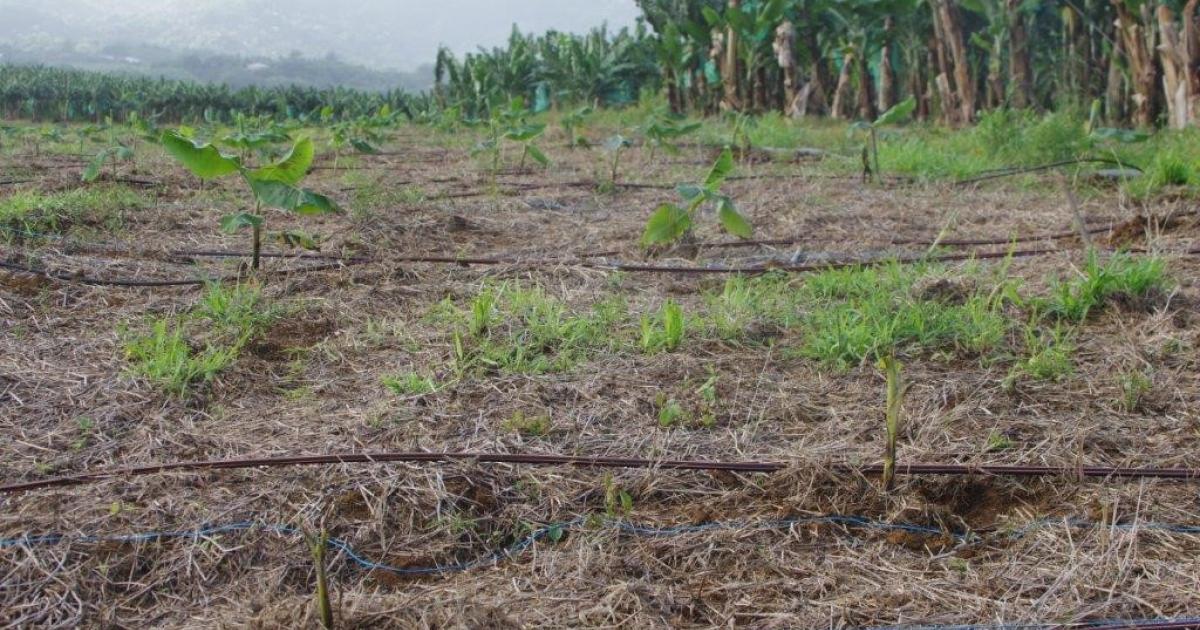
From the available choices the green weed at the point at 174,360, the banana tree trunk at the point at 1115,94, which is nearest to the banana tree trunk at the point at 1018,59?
the banana tree trunk at the point at 1115,94

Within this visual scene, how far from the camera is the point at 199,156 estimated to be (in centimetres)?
369

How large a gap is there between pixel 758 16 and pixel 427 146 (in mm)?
4651

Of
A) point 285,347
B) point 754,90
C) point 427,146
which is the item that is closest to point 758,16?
point 754,90

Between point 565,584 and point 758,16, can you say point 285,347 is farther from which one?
point 758,16

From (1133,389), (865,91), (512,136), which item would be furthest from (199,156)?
(865,91)

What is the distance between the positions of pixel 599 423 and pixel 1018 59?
29.7ft

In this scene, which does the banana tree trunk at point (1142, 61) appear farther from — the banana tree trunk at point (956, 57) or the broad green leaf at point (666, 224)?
the broad green leaf at point (666, 224)

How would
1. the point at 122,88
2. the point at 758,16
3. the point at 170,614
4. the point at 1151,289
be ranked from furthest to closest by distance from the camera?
the point at 122,88, the point at 758,16, the point at 1151,289, the point at 170,614

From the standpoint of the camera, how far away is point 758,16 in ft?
40.0

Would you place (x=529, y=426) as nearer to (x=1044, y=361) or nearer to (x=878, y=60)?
(x=1044, y=361)

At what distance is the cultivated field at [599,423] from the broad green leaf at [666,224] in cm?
16

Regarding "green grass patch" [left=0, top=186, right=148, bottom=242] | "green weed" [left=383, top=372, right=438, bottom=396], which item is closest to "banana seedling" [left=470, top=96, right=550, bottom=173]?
"green grass patch" [left=0, top=186, right=148, bottom=242]

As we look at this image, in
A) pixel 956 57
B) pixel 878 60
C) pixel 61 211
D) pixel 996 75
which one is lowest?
pixel 61 211

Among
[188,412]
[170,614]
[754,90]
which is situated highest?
[754,90]
